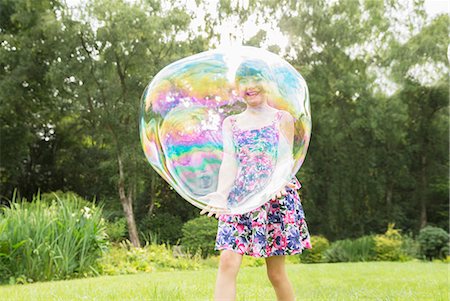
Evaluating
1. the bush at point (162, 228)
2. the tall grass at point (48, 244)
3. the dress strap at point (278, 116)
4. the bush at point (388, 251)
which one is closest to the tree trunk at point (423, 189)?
the bush at point (388, 251)

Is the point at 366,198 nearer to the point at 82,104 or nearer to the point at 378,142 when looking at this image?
the point at 378,142

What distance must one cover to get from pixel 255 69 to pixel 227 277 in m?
0.98

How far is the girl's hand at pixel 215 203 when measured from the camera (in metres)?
2.52

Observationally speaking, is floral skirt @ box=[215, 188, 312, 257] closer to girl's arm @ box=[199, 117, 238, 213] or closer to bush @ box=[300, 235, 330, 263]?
girl's arm @ box=[199, 117, 238, 213]

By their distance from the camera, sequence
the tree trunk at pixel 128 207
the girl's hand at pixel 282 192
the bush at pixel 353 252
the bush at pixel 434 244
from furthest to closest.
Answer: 1. the tree trunk at pixel 128 207
2. the bush at pixel 353 252
3. the bush at pixel 434 244
4. the girl's hand at pixel 282 192

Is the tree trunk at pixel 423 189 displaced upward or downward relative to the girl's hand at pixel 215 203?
upward

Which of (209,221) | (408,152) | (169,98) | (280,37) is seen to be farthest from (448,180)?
(169,98)

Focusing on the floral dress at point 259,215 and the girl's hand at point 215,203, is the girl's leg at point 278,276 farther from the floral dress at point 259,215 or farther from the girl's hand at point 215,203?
the girl's hand at point 215,203

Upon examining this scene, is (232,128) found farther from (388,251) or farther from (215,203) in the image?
(388,251)

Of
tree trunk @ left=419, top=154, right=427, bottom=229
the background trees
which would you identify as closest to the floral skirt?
the background trees

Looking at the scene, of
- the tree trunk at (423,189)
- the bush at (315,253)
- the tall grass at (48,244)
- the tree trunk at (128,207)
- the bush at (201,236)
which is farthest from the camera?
the tree trunk at (423,189)

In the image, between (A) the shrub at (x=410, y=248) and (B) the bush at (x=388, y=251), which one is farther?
(A) the shrub at (x=410, y=248)

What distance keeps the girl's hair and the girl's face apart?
0.01 meters

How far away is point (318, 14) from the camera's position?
15062 millimetres
